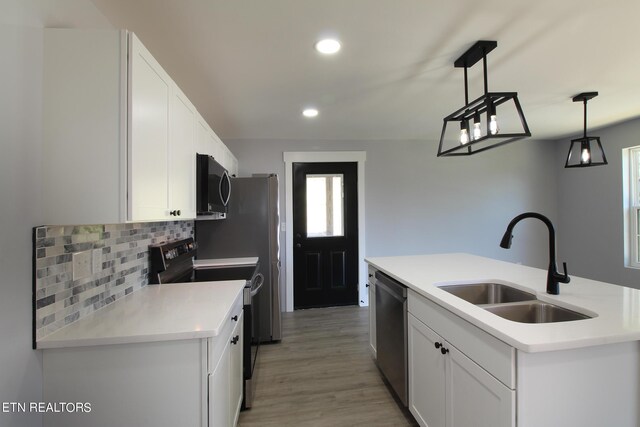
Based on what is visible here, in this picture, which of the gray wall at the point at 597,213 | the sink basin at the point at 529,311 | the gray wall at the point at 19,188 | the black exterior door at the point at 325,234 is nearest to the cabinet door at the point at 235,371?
the gray wall at the point at 19,188

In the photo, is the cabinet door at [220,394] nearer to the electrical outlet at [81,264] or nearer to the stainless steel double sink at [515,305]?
the electrical outlet at [81,264]

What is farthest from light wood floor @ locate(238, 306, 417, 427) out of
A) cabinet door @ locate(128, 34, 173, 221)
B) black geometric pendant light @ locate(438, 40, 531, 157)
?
black geometric pendant light @ locate(438, 40, 531, 157)

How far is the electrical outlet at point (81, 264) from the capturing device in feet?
4.00

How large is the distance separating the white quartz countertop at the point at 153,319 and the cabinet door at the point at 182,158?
0.47 metres

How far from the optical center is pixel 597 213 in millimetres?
3861

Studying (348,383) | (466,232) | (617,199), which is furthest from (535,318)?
(617,199)

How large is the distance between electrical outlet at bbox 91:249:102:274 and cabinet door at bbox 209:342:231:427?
28.4 inches

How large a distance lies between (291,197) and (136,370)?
9.60ft

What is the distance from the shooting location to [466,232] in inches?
170

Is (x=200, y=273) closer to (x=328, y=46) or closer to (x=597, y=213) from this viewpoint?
(x=328, y=46)

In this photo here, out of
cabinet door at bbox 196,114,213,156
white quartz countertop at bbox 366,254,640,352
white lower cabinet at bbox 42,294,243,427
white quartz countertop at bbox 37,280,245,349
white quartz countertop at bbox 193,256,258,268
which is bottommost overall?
white lower cabinet at bbox 42,294,243,427

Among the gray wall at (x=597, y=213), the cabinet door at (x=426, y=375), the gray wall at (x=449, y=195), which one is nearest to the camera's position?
the cabinet door at (x=426, y=375)

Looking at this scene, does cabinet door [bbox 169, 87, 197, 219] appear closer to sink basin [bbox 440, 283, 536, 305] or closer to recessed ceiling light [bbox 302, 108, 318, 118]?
recessed ceiling light [bbox 302, 108, 318, 118]

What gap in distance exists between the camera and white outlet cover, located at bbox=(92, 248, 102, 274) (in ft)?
4.42
